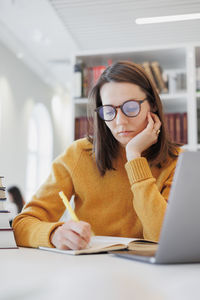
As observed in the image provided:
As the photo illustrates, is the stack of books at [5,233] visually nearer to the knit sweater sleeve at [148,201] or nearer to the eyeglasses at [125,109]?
the knit sweater sleeve at [148,201]

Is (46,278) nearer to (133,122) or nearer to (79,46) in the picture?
(133,122)

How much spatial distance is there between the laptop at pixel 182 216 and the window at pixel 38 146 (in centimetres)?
549

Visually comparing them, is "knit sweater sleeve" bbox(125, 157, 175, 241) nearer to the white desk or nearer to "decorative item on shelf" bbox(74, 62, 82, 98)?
the white desk

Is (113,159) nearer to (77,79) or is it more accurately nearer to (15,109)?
(77,79)

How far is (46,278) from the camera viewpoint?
56 cm

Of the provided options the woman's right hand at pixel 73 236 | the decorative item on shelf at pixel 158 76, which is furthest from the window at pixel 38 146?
the woman's right hand at pixel 73 236

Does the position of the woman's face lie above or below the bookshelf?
below

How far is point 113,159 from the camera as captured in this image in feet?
4.41

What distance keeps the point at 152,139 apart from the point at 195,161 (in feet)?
2.14

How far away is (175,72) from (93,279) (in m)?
2.79

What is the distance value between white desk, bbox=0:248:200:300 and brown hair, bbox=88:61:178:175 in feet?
1.99

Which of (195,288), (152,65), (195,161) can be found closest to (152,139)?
(195,161)

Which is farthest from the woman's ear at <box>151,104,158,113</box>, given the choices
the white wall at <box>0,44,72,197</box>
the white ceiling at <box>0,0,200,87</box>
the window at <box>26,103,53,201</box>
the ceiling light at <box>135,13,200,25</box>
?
the window at <box>26,103,53,201</box>

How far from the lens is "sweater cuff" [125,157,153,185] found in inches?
41.5
